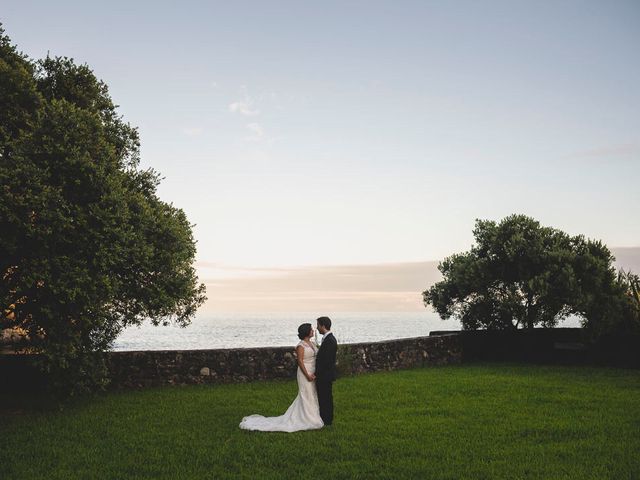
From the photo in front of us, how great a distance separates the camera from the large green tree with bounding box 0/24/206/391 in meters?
13.7

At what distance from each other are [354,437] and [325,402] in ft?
4.82

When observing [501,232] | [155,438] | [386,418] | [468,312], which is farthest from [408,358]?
[155,438]

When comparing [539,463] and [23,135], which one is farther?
[23,135]

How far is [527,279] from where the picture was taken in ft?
93.9

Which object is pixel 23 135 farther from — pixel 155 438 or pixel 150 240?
pixel 155 438

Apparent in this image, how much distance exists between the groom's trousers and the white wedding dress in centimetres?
13

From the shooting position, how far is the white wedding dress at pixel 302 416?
1248cm

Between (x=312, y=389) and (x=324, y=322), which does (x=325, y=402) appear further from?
(x=324, y=322)

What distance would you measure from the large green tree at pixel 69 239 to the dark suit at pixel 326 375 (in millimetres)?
5878

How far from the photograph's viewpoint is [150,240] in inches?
648

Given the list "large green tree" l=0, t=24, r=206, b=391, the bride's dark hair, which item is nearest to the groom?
the bride's dark hair

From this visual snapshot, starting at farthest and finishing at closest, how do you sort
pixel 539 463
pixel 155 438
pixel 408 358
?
pixel 408 358
pixel 155 438
pixel 539 463

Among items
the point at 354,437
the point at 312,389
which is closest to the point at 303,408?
the point at 312,389

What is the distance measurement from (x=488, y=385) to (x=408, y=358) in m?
7.08
